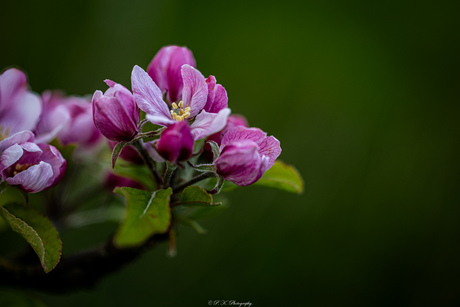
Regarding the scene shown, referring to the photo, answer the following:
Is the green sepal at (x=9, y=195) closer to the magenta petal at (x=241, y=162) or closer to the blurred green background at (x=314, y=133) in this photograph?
the magenta petal at (x=241, y=162)

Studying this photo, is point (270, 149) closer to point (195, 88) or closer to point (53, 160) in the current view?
point (195, 88)

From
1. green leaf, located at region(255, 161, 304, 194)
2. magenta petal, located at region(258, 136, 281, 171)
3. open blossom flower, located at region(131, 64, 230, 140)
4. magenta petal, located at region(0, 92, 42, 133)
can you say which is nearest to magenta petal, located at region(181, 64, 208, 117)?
open blossom flower, located at region(131, 64, 230, 140)

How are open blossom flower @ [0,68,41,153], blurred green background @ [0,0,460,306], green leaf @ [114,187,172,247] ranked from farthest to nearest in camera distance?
blurred green background @ [0,0,460,306]
open blossom flower @ [0,68,41,153]
green leaf @ [114,187,172,247]

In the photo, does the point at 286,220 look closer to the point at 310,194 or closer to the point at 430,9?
the point at 310,194

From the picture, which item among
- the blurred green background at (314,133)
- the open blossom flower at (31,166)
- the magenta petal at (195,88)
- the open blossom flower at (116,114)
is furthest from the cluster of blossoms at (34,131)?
the blurred green background at (314,133)

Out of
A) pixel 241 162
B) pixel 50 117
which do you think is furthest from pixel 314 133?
pixel 241 162

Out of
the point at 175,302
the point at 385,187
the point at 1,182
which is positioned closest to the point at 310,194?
the point at 385,187

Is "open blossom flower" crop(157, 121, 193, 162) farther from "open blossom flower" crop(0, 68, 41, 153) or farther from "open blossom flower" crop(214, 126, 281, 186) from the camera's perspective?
"open blossom flower" crop(0, 68, 41, 153)
